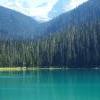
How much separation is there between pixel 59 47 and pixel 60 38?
833 cm

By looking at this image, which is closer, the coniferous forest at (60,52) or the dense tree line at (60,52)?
the coniferous forest at (60,52)

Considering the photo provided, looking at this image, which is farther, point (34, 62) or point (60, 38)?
point (60, 38)

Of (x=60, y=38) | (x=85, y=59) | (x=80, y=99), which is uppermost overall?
(x=60, y=38)

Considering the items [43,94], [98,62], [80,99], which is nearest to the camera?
[80,99]

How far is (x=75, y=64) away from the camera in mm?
178125

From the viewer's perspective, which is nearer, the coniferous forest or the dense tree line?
the coniferous forest

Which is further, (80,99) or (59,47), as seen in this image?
(59,47)

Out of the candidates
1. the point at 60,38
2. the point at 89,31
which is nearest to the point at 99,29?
the point at 89,31

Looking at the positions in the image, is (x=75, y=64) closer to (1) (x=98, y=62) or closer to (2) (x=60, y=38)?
(1) (x=98, y=62)

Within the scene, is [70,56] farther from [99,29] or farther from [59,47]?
[99,29]

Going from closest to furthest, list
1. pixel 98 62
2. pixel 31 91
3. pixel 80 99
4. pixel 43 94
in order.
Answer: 1. pixel 80 99
2. pixel 43 94
3. pixel 31 91
4. pixel 98 62

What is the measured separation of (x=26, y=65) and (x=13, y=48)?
778 inches

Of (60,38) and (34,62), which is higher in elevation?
(60,38)

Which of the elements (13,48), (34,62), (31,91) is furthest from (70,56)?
(31,91)
